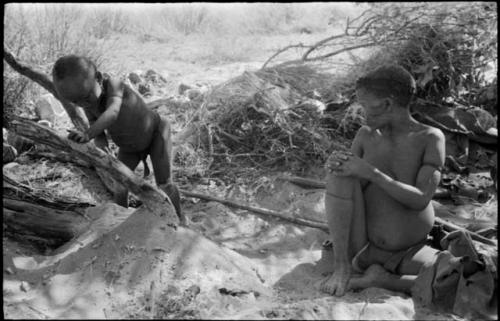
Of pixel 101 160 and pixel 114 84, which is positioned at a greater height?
pixel 114 84

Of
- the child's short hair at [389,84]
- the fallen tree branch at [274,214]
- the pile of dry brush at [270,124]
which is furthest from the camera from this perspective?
the pile of dry brush at [270,124]

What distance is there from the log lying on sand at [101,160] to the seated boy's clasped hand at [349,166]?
986mm

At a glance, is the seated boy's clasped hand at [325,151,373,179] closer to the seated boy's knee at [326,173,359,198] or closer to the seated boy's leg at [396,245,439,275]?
the seated boy's knee at [326,173,359,198]

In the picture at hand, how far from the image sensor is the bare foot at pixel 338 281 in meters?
3.23

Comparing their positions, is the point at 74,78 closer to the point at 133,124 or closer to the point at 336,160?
the point at 133,124

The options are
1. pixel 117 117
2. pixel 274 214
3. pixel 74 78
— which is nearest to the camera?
pixel 74 78

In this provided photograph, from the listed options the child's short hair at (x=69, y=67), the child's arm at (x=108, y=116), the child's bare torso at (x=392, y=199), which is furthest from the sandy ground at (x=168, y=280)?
Answer: the child's short hair at (x=69, y=67)

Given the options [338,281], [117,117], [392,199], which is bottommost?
[338,281]

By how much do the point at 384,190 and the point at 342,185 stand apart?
9.2 inches

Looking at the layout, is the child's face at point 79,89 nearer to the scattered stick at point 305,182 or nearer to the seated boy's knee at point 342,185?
the seated boy's knee at point 342,185

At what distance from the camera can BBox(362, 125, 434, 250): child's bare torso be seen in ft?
10.4

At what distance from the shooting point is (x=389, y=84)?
3.04m

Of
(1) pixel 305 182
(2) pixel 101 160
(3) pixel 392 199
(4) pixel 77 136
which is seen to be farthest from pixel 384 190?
(1) pixel 305 182

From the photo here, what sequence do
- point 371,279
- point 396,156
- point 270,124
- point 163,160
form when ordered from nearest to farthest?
point 396,156, point 371,279, point 163,160, point 270,124
